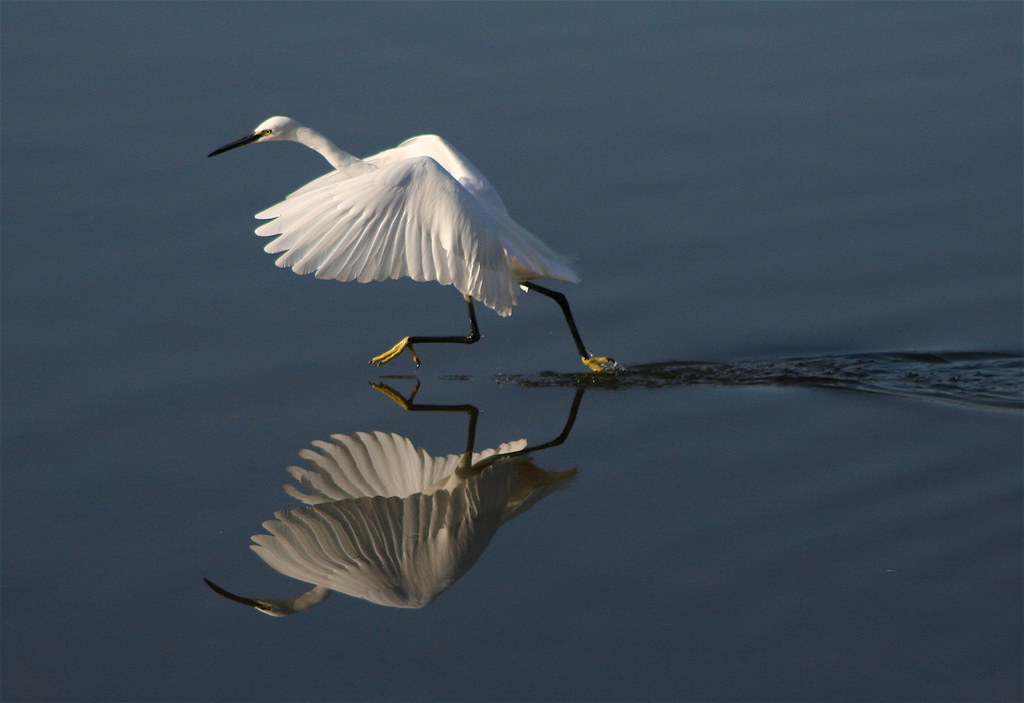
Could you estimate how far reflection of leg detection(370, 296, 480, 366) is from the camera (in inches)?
258

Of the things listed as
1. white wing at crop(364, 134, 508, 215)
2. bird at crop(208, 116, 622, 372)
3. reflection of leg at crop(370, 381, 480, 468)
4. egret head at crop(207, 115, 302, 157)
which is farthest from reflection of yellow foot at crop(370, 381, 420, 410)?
egret head at crop(207, 115, 302, 157)

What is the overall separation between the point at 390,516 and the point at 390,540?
198 mm

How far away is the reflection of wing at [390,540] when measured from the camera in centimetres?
477

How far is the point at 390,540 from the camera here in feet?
16.5

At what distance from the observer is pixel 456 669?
14.0 ft

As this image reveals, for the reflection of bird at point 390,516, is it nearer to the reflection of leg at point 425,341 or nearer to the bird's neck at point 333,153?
the reflection of leg at point 425,341

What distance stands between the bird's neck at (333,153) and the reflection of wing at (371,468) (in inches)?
54.4

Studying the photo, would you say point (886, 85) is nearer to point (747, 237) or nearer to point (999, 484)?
point (747, 237)

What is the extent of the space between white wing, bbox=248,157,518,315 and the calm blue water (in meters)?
0.76

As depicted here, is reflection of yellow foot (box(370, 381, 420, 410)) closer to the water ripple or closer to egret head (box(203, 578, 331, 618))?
the water ripple

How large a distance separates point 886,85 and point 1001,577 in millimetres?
6077

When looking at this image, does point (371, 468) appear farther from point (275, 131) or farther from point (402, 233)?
point (275, 131)

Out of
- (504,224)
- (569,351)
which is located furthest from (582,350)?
(504,224)

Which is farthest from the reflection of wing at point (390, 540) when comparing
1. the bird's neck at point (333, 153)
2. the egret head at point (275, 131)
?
the egret head at point (275, 131)
